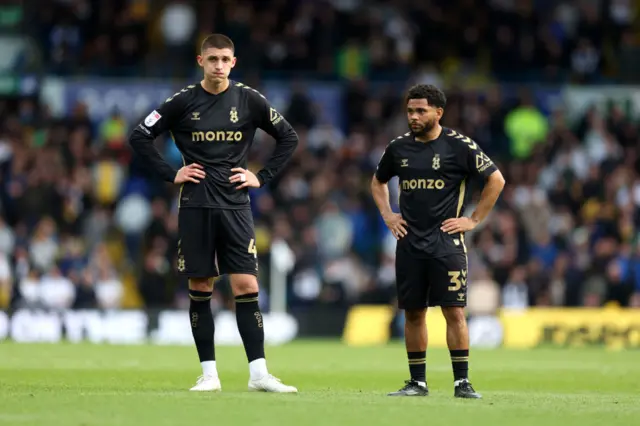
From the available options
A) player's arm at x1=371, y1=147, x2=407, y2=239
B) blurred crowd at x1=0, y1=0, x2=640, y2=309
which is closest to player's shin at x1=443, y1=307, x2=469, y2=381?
player's arm at x1=371, y1=147, x2=407, y2=239

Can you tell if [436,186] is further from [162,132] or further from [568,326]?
[568,326]

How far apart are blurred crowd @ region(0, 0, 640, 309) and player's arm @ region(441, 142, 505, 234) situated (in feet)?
41.4

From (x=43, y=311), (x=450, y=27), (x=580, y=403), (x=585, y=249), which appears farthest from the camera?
(x=450, y=27)

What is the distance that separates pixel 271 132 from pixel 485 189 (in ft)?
5.92

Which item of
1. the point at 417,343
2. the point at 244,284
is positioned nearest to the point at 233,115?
the point at 244,284

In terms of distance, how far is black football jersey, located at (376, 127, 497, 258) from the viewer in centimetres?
1178

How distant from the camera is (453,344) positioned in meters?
11.7

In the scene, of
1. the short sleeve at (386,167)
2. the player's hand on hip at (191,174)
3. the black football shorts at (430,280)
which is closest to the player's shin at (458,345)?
the black football shorts at (430,280)

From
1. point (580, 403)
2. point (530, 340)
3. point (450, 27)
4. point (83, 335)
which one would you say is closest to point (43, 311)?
point (83, 335)

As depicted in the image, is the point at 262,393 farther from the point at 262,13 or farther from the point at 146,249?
the point at 262,13

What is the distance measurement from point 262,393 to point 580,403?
2.44m

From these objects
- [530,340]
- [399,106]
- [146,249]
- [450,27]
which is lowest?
[530,340]

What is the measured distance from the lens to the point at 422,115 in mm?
11750

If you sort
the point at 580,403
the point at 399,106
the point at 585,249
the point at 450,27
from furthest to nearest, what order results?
1. the point at 450,27
2. the point at 399,106
3. the point at 585,249
4. the point at 580,403
